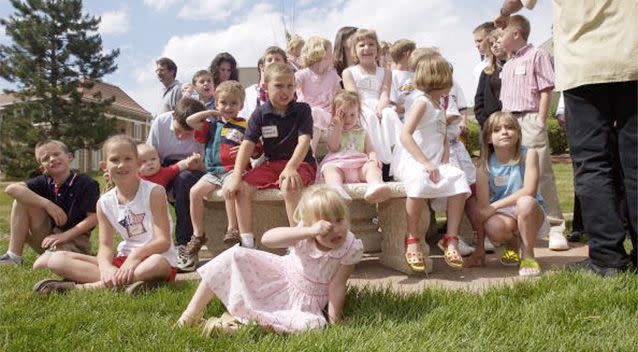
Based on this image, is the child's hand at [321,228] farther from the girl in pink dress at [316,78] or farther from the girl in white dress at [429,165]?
the girl in pink dress at [316,78]

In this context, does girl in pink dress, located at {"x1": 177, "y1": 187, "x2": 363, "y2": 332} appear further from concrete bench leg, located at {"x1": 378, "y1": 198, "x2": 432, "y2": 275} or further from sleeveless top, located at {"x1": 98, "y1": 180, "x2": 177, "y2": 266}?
concrete bench leg, located at {"x1": 378, "y1": 198, "x2": 432, "y2": 275}

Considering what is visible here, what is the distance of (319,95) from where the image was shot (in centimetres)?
576

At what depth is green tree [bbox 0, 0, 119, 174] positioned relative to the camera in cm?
3466

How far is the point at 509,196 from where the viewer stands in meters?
4.36

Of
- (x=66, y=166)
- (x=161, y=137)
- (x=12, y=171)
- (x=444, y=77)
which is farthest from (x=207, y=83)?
(x=12, y=171)

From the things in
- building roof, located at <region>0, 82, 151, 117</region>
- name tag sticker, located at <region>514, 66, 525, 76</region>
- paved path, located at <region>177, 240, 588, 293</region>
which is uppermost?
building roof, located at <region>0, 82, 151, 117</region>

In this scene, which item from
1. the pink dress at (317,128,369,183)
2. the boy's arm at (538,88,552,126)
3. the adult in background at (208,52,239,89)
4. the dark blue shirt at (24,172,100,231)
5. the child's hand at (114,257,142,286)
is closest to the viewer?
the child's hand at (114,257,142,286)

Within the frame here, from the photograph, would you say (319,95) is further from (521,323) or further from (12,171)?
(12,171)

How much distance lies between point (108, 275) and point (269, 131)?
1.53 meters

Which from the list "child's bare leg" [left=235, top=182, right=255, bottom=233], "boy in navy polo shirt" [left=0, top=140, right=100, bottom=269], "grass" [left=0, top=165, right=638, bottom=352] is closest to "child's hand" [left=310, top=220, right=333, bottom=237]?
"grass" [left=0, top=165, right=638, bottom=352]

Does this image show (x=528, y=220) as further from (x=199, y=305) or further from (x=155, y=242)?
(x=155, y=242)

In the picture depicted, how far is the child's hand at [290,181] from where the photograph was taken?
14.0 feet

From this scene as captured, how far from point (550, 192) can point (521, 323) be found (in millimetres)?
3100

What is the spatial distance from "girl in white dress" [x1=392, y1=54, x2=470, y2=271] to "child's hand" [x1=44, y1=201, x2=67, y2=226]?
2.62 meters
